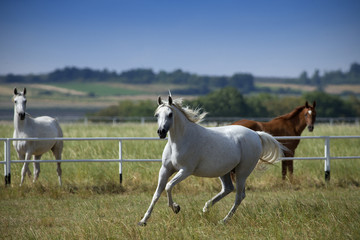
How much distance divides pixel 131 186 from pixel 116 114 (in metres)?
53.1

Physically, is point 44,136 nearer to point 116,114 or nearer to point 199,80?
point 116,114

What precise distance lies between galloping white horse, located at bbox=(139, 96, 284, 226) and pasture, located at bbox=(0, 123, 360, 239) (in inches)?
18.2

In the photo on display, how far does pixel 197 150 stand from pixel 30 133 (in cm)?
548

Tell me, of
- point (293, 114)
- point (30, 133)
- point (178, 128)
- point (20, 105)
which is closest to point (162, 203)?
point (178, 128)

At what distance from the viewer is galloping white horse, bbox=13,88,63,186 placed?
10.3m

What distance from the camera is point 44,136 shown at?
11086 millimetres

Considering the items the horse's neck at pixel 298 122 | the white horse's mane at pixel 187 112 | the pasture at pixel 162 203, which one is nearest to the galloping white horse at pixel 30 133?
the pasture at pixel 162 203

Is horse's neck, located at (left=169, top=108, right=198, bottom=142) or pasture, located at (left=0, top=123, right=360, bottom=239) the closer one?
pasture, located at (left=0, top=123, right=360, bottom=239)

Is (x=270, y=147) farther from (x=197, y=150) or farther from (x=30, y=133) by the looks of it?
(x=30, y=133)

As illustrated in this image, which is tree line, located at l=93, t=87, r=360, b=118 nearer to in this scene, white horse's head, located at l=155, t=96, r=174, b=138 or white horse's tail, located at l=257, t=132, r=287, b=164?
white horse's tail, located at l=257, t=132, r=287, b=164

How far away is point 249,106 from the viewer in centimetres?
5394

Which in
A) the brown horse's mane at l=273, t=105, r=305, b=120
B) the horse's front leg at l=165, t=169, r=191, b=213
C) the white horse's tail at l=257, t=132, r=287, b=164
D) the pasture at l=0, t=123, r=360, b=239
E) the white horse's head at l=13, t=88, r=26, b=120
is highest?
the white horse's head at l=13, t=88, r=26, b=120

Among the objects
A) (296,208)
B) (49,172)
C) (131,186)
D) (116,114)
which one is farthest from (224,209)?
(116,114)

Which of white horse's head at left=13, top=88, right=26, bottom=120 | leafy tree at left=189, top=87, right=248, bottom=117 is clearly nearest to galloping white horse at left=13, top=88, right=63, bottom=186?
white horse's head at left=13, top=88, right=26, bottom=120
